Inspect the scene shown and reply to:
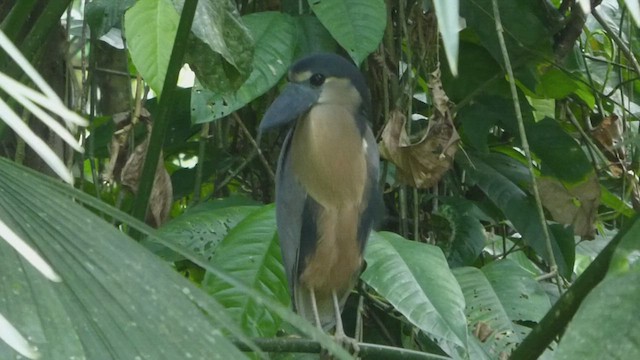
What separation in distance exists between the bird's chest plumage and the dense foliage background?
100 millimetres

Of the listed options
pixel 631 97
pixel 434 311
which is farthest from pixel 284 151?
pixel 631 97

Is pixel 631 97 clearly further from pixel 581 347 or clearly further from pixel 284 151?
pixel 581 347

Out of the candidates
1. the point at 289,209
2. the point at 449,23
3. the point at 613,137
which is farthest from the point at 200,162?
the point at 449,23

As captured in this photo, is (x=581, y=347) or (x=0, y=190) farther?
(x=0, y=190)

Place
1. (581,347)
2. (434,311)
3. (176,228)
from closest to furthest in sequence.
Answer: (581,347)
(434,311)
(176,228)

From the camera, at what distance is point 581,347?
0.58 m

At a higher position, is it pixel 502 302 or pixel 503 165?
pixel 503 165

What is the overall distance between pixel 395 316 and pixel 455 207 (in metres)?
0.32

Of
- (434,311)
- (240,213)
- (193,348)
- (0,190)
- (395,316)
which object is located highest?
(0,190)

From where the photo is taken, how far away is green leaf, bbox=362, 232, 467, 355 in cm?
154

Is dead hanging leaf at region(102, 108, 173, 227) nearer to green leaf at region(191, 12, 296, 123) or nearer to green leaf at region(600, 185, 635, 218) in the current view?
green leaf at region(191, 12, 296, 123)

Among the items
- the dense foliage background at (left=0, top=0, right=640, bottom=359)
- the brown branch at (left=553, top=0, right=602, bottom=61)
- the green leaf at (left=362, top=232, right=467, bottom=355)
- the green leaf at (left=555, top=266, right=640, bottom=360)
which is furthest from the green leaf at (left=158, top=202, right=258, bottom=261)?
the green leaf at (left=555, top=266, right=640, bottom=360)

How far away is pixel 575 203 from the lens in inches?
86.8

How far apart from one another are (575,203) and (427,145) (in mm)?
489
